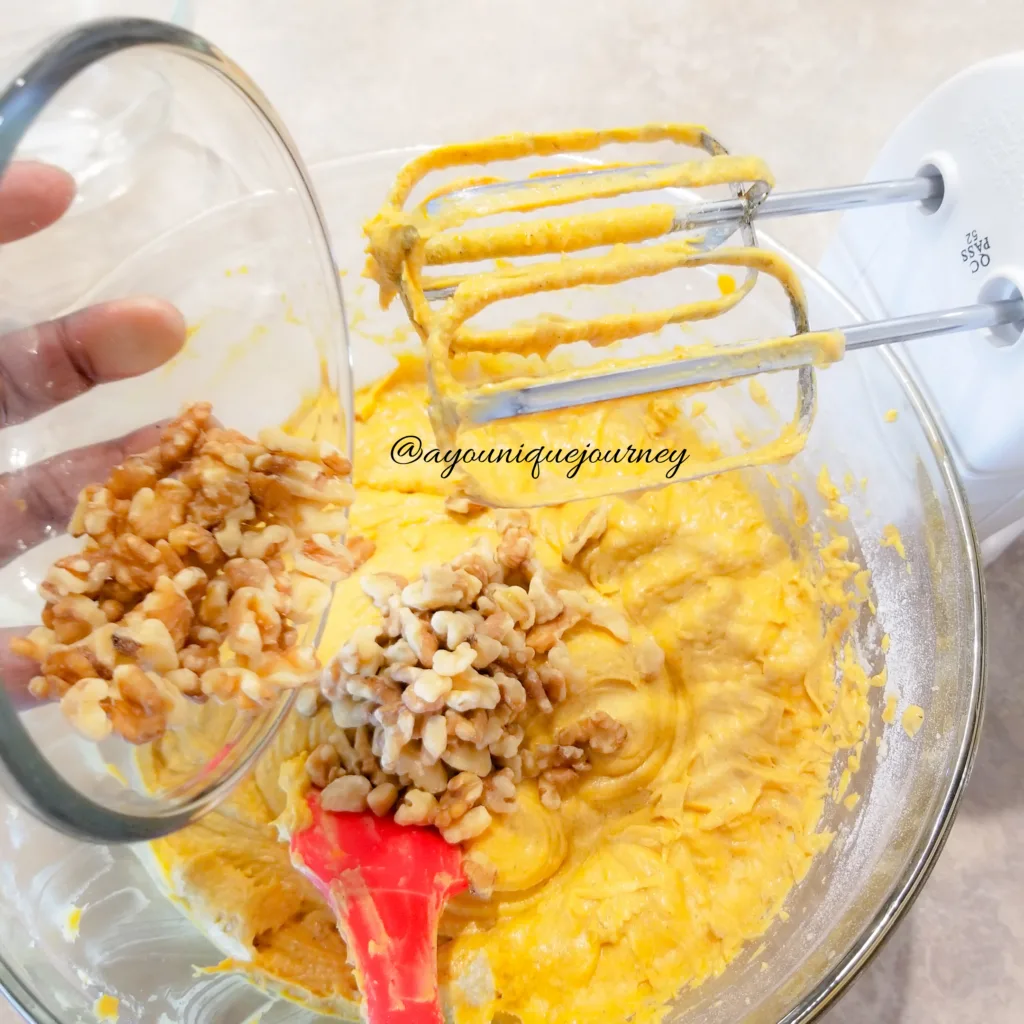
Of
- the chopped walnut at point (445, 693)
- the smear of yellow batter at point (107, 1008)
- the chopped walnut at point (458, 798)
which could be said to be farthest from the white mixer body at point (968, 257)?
the smear of yellow batter at point (107, 1008)

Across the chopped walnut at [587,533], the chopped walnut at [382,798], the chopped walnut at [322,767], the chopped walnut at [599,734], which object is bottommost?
the chopped walnut at [382,798]

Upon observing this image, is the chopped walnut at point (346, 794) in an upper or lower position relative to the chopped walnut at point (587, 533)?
lower

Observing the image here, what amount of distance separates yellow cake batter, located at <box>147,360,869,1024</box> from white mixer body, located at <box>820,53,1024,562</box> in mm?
225

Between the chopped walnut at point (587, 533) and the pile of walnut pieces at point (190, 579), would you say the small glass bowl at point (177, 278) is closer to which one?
the pile of walnut pieces at point (190, 579)

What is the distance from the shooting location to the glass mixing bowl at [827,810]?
32.2 inches

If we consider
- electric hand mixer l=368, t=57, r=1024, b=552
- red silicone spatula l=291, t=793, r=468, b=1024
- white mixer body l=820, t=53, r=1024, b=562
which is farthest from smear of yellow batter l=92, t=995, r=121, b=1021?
white mixer body l=820, t=53, r=1024, b=562

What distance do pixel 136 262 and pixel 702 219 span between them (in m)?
0.66

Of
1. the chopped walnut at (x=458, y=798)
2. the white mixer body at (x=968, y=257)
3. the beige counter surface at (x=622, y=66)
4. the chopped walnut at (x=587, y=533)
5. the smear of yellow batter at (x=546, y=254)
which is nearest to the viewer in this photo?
the smear of yellow batter at (x=546, y=254)

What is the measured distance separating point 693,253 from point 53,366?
0.63m

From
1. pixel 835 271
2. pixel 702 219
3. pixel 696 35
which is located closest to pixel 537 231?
pixel 702 219

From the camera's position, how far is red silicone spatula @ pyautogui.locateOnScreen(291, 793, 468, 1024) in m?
Answer: 0.82

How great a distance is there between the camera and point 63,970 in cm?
84

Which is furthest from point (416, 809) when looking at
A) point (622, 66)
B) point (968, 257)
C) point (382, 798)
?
point (622, 66)

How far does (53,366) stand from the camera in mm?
840
